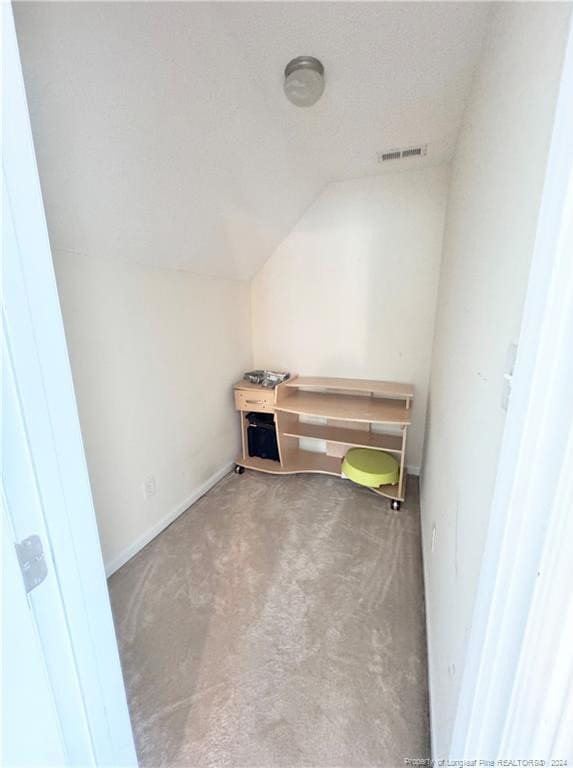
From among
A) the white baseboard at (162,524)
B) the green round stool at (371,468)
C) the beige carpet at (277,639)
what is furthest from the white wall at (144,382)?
the green round stool at (371,468)

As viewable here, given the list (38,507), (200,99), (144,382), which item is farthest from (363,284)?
(38,507)

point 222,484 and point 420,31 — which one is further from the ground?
point 420,31

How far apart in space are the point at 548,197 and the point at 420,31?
3.92 ft

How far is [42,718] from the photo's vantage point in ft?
1.79

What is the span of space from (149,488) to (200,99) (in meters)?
2.02

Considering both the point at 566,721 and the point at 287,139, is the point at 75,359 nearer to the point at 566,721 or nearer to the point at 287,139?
the point at 287,139

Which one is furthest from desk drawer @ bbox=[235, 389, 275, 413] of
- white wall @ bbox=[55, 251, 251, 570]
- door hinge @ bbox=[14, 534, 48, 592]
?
door hinge @ bbox=[14, 534, 48, 592]

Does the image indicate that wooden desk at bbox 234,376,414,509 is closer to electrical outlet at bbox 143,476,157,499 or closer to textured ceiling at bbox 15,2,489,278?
electrical outlet at bbox 143,476,157,499

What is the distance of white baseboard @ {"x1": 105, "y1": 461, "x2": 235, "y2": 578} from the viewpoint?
1805 mm

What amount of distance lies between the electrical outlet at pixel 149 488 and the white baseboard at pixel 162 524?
22cm

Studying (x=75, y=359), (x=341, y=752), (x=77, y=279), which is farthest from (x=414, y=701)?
(x=77, y=279)

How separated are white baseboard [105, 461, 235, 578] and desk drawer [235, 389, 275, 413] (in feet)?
1.86

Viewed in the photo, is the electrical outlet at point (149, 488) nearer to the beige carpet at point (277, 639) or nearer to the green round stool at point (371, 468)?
the beige carpet at point (277, 639)

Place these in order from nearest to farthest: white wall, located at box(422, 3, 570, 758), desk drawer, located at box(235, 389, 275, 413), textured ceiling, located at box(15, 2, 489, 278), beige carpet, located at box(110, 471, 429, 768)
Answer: white wall, located at box(422, 3, 570, 758)
textured ceiling, located at box(15, 2, 489, 278)
beige carpet, located at box(110, 471, 429, 768)
desk drawer, located at box(235, 389, 275, 413)
